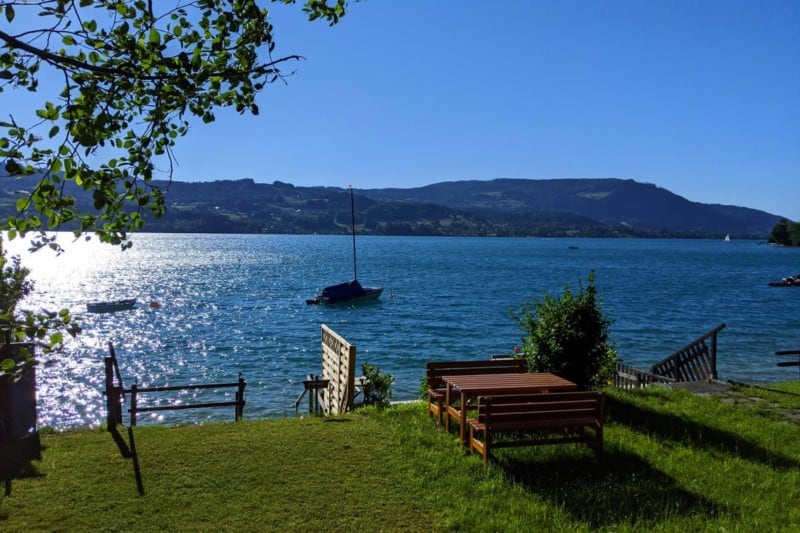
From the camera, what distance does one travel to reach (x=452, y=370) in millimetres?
11891

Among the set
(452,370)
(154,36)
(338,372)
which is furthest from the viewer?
(338,372)

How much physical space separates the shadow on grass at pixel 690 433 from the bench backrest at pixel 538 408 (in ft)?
6.77

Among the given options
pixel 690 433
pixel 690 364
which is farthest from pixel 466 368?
pixel 690 364

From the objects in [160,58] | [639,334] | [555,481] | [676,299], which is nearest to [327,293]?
[639,334]

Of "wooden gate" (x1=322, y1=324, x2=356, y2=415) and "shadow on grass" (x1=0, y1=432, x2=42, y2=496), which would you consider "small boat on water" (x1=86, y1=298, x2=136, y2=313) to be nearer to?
"wooden gate" (x1=322, y1=324, x2=356, y2=415)

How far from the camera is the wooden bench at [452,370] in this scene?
1123 cm

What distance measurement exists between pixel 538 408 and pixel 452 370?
11.1 ft

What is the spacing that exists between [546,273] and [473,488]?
108159mm

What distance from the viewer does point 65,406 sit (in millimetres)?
26047

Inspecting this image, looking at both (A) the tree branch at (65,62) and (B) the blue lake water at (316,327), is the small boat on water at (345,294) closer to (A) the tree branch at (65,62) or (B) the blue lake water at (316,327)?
(B) the blue lake water at (316,327)

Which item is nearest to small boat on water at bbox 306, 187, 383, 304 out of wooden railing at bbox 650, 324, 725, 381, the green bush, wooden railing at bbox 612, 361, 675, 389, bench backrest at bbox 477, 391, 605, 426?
wooden railing at bbox 612, 361, 675, 389

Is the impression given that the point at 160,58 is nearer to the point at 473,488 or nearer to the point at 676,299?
the point at 473,488

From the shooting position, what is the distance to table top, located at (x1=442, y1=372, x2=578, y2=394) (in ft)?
31.3

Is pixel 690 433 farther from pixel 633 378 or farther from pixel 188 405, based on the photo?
pixel 188 405
